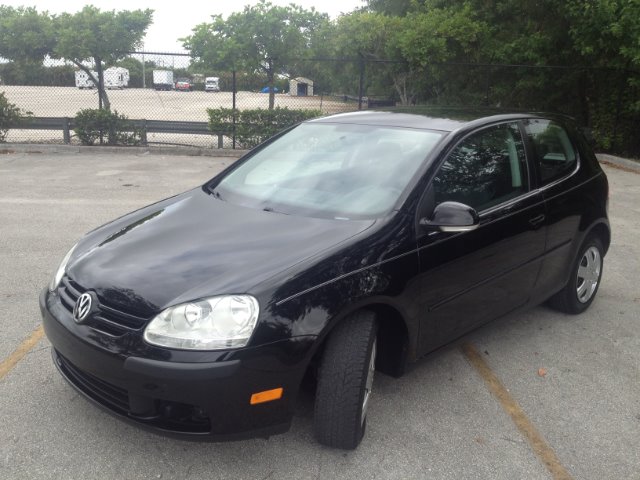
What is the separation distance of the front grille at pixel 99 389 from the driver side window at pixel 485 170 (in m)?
1.85

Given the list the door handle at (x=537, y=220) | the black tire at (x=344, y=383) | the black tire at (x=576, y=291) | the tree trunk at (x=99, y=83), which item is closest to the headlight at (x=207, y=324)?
the black tire at (x=344, y=383)

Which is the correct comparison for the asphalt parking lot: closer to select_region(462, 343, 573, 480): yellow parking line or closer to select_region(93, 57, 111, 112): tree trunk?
select_region(462, 343, 573, 480): yellow parking line

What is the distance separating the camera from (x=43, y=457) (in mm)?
2697

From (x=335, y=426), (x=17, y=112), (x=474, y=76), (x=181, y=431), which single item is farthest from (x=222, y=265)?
(x=474, y=76)

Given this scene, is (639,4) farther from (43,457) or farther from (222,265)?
(43,457)

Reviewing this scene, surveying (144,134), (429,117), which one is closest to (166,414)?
(429,117)

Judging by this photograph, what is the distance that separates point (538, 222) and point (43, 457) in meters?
3.08

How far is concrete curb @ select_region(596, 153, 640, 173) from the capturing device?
40.8ft

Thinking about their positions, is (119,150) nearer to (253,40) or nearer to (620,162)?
(253,40)

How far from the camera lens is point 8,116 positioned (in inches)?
521

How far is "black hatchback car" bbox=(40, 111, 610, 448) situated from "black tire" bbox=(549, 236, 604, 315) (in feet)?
0.29

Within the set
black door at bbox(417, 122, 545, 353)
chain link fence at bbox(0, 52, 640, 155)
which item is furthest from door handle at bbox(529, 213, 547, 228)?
chain link fence at bbox(0, 52, 640, 155)

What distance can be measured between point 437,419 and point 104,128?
39.7 feet

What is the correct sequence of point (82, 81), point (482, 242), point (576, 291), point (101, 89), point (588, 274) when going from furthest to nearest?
point (82, 81), point (101, 89), point (588, 274), point (576, 291), point (482, 242)
